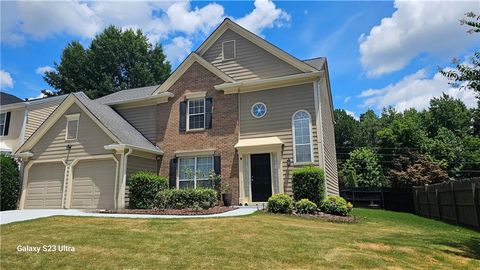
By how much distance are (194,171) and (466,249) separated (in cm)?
1146

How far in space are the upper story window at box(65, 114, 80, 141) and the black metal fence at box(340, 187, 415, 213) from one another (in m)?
17.1

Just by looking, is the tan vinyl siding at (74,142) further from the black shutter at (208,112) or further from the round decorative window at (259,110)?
the round decorative window at (259,110)

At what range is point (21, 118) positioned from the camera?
69.3 ft

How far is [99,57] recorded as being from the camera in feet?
121

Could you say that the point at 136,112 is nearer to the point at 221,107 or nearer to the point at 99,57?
the point at 221,107

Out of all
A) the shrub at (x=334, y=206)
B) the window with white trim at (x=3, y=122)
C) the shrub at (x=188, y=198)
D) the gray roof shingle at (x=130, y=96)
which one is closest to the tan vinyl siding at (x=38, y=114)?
the window with white trim at (x=3, y=122)

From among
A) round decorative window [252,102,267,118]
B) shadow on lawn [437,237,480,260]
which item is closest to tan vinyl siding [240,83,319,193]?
round decorative window [252,102,267,118]

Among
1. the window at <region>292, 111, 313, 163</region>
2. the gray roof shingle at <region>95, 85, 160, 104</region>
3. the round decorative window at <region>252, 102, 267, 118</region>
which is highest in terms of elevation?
the gray roof shingle at <region>95, 85, 160, 104</region>

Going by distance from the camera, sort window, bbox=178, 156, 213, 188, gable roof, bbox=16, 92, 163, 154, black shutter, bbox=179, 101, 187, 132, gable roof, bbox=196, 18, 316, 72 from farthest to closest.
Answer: black shutter, bbox=179, 101, 187, 132
window, bbox=178, 156, 213, 188
gable roof, bbox=196, 18, 316, 72
gable roof, bbox=16, 92, 163, 154

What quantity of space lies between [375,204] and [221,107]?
12.4 meters

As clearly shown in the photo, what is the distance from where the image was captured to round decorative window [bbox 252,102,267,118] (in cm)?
1542

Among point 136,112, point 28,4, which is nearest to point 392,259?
point 28,4

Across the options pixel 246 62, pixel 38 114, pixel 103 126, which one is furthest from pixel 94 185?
pixel 38 114

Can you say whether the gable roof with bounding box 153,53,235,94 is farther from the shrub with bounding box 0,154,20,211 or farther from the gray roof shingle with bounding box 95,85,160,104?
the shrub with bounding box 0,154,20,211
